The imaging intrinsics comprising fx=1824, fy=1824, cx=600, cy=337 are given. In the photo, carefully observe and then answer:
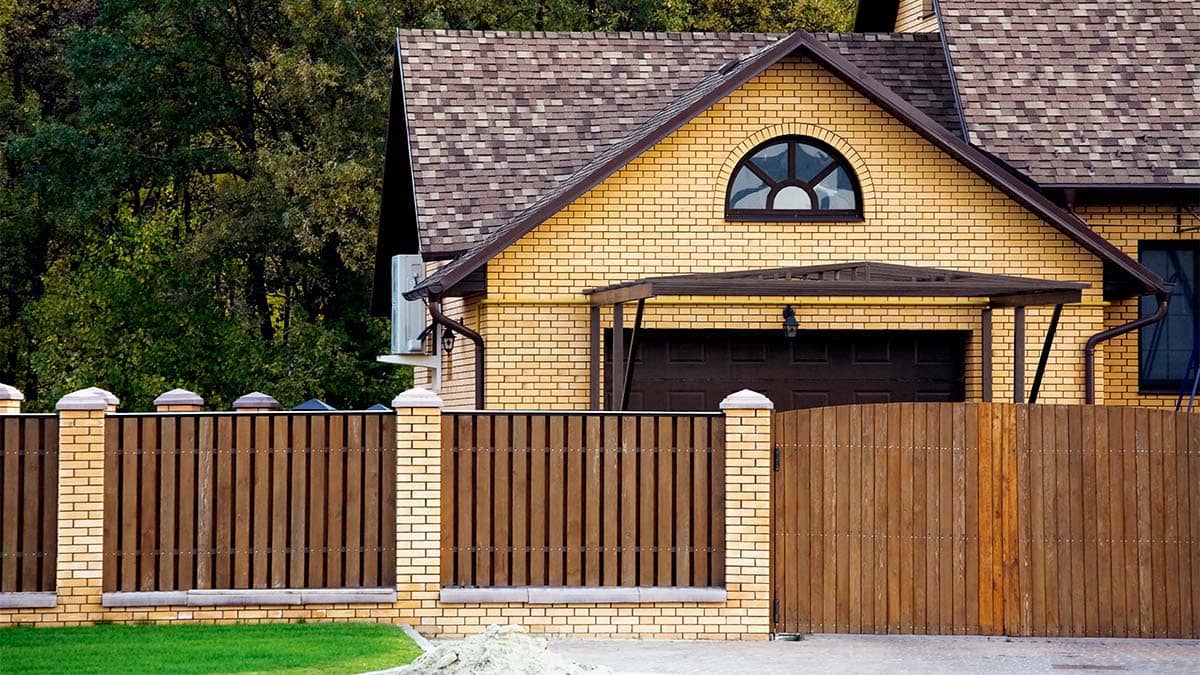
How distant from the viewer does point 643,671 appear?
497 inches

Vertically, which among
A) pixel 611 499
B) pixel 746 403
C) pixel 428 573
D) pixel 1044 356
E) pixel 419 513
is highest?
pixel 1044 356

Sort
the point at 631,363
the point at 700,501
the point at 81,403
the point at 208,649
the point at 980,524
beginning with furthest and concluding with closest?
the point at 631,363
the point at 980,524
the point at 700,501
the point at 81,403
the point at 208,649

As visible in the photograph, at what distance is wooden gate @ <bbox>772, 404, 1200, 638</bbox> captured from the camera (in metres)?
14.7

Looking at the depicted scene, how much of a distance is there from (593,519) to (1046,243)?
7.34 m

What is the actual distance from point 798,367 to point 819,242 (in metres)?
1.38

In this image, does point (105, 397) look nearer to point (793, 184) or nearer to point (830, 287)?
point (830, 287)

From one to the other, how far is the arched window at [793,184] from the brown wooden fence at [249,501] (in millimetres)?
6409

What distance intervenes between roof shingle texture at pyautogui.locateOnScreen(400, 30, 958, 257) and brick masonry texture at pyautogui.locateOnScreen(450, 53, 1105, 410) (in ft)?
4.39

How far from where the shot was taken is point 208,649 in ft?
42.0

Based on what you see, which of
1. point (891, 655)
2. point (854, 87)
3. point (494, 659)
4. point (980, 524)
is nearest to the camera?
point (494, 659)

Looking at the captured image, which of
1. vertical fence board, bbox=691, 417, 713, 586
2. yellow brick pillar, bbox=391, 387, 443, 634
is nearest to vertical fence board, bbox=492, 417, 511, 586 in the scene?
yellow brick pillar, bbox=391, 387, 443, 634

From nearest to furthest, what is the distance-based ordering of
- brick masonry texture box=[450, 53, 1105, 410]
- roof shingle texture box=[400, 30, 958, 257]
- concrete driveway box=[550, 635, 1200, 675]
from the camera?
1. concrete driveway box=[550, 635, 1200, 675]
2. brick masonry texture box=[450, 53, 1105, 410]
3. roof shingle texture box=[400, 30, 958, 257]

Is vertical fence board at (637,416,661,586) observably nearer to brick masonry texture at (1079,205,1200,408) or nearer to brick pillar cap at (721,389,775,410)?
brick pillar cap at (721,389,775,410)

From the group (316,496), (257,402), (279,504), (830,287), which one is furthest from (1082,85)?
(279,504)
